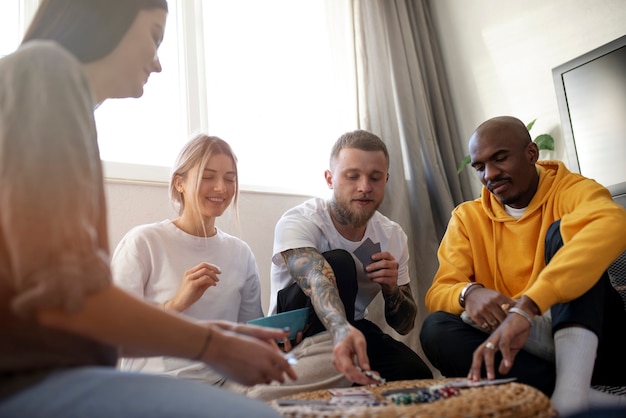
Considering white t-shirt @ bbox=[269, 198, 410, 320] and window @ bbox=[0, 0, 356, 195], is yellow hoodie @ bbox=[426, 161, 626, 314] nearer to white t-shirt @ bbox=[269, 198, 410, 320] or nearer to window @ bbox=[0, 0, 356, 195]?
white t-shirt @ bbox=[269, 198, 410, 320]

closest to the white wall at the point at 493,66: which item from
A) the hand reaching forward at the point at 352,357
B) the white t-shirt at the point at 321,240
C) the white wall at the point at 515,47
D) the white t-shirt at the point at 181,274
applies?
the white wall at the point at 515,47

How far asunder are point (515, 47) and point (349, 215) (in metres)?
1.63

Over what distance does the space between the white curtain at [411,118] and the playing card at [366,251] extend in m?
0.81

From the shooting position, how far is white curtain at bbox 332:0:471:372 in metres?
2.54

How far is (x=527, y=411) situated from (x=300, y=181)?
2046 millimetres

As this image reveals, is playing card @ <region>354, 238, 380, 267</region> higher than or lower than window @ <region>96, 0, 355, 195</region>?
lower

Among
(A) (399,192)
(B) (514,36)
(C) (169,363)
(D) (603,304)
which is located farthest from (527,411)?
(B) (514,36)

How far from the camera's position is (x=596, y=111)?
2.10 meters

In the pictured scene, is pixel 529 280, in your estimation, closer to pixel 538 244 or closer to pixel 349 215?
pixel 538 244

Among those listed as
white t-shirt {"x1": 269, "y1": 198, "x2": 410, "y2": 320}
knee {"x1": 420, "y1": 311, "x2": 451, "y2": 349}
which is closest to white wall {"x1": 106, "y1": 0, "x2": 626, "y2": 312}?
white t-shirt {"x1": 269, "y1": 198, "x2": 410, "y2": 320}

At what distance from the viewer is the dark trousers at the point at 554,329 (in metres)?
1.15

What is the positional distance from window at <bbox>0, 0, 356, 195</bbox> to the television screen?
1.03 m

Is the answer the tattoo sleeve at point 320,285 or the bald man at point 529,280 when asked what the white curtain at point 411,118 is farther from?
the tattoo sleeve at point 320,285

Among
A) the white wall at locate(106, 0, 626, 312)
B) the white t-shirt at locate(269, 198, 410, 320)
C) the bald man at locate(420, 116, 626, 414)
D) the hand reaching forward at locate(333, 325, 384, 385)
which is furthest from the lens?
the white wall at locate(106, 0, 626, 312)
